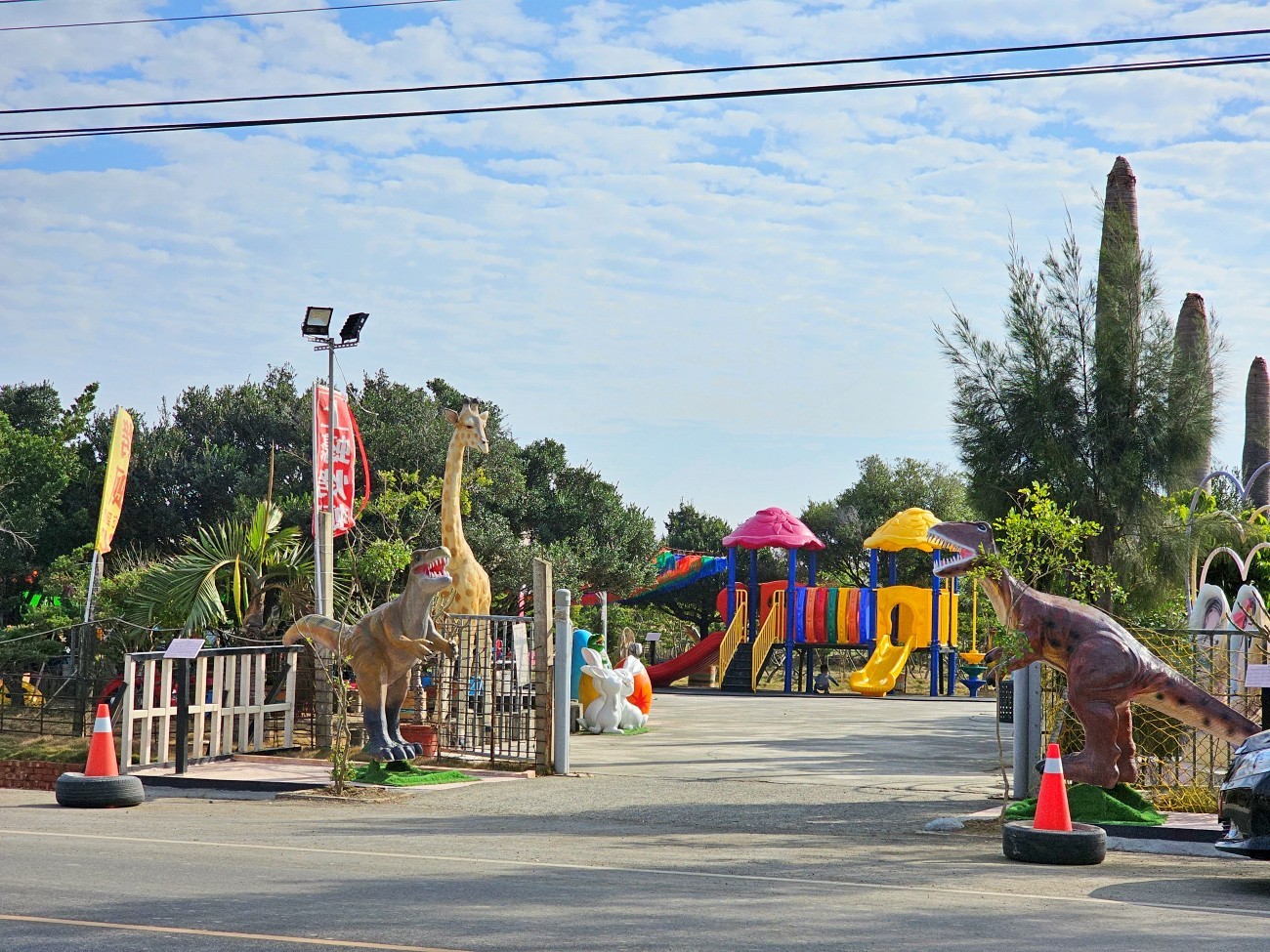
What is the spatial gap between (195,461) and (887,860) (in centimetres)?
2969

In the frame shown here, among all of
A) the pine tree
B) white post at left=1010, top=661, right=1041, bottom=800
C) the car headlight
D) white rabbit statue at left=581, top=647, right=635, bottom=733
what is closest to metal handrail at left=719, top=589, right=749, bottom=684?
white rabbit statue at left=581, top=647, right=635, bottom=733

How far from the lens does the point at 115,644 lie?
18.5 m

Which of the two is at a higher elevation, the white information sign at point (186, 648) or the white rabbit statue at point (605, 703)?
the white information sign at point (186, 648)

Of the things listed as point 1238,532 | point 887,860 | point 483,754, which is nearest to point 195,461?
point 483,754

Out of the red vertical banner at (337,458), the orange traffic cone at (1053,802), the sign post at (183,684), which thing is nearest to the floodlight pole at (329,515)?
the red vertical banner at (337,458)

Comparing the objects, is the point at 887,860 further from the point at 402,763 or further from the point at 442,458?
the point at 442,458

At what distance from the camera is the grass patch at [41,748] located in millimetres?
16016

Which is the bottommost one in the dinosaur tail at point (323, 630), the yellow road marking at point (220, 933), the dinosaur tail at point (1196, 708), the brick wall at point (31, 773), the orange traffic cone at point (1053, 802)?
the brick wall at point (31, 773)

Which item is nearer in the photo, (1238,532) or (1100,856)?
(1100,856)

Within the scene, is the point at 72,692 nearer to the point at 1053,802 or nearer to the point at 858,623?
the point at 1053,802

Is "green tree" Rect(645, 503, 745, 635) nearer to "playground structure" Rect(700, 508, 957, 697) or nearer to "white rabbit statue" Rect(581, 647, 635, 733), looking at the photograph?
"playground structure" Rect(700, 508, 957, 697)

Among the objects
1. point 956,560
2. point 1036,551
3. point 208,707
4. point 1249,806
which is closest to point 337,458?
point 208,707

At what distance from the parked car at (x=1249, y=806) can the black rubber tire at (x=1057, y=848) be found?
89 cm

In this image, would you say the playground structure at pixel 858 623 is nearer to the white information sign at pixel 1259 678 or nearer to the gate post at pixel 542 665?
the gate post at pixel 542 665
